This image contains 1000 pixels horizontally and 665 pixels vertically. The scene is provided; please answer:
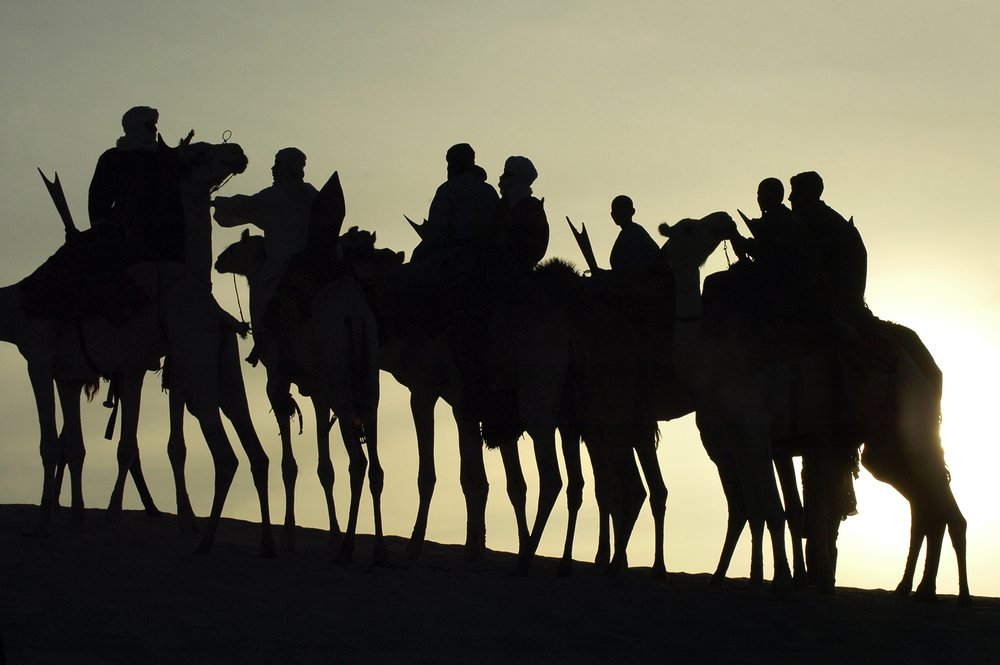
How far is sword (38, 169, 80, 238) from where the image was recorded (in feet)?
60.0

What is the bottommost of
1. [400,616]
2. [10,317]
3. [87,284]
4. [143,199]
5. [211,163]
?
[400,616]

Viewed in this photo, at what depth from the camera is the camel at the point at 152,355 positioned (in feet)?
55.5

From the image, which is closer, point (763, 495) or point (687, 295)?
point (763, 495)

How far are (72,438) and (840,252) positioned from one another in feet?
26.6

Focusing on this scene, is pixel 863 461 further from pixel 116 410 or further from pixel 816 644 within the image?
pixel 116 410

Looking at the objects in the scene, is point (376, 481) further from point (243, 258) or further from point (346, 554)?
point (243, 258)

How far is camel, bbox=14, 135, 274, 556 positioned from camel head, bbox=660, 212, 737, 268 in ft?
14.3

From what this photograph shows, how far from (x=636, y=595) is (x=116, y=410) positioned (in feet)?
20.9

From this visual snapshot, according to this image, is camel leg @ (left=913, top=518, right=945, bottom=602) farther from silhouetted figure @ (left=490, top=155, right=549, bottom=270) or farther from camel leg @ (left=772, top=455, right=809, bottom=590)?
silhouetted figure @ (left=490, top=155, right=549, bottom=270)

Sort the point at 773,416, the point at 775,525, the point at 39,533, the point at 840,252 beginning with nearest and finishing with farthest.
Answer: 1. the point at 775,525
2. the point at 773,416
3. the point at 39,533
4. the point at 840,252

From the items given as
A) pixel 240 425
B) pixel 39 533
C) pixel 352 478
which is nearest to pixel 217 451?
pixel 240 425

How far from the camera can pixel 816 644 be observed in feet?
47.1

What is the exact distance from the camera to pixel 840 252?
17734 millimetres

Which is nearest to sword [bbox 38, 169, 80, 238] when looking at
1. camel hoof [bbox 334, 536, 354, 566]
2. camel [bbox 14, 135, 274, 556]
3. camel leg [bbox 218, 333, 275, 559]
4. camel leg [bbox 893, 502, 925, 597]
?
camel [bbox 14, 135, 274, 556]
